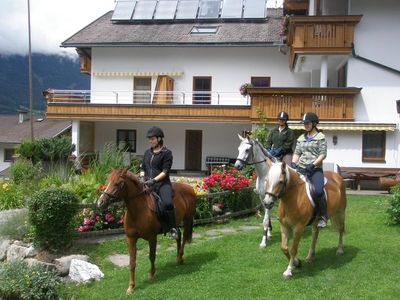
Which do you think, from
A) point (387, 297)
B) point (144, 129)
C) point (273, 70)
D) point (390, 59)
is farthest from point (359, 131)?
point (387, 297)

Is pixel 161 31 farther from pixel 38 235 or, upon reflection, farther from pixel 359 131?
pixel 38 235

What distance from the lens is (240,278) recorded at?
25.6 ft

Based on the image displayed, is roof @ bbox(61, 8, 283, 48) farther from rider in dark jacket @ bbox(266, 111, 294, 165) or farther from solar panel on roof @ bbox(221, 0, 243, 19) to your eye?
rider in dark jacket @ bbox(266, 111, 294, 165)

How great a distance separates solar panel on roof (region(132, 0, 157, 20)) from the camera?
31.7 metres

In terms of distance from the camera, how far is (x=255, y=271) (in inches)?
318

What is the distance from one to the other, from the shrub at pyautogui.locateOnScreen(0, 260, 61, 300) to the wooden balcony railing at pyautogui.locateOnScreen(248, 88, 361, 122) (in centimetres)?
1440

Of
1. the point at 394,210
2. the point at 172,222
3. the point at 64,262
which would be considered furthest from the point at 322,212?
the point at 64,262

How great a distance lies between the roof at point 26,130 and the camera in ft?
147

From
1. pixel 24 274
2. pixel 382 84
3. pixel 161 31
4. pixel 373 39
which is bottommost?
pixel 24 274

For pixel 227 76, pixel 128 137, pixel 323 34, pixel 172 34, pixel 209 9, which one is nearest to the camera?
pixel 323 34

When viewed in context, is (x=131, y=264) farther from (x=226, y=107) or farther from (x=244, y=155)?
(x=226, y=107)

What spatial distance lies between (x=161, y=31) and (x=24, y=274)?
77.9 ft

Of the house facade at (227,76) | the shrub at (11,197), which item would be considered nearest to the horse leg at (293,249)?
the shrub at (11,197)

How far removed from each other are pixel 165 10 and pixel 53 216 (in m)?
25.1
